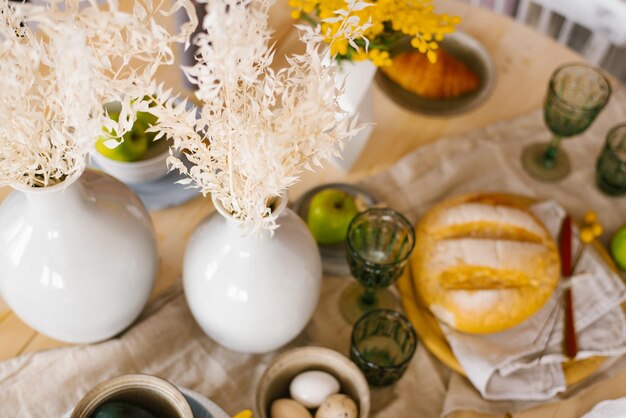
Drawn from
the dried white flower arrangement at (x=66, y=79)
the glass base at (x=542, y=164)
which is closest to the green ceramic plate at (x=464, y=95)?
the glass base at (x=542, y=164)

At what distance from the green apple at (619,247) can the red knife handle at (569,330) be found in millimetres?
123

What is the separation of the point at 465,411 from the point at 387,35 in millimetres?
563

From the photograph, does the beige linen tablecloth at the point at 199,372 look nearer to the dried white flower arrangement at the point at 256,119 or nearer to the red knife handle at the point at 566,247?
the red knife handle at the point at 566,247

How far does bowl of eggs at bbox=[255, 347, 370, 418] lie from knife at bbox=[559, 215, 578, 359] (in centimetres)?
35

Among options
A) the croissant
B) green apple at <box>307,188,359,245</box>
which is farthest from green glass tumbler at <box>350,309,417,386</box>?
the croissant

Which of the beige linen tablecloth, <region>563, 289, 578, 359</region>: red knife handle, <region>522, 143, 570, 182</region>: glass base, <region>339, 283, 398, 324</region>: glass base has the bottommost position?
the beige linen tablecloth

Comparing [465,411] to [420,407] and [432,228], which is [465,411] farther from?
[432,228]

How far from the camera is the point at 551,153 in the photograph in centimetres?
128

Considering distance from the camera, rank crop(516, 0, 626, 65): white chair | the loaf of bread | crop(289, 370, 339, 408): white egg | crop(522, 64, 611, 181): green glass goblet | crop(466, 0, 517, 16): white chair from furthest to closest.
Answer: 1. crop(466, 0, 517, 16): white chair
2. crop(516, 0, 626, 65): white chair
3. crop(522, 64, 611, 181): green glass goblet
4. the loaf of bread
5. crop(289, 370, 339, 408): white egg

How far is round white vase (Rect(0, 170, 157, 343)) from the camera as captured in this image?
830 mm

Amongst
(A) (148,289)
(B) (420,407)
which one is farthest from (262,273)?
(B) (420,407)

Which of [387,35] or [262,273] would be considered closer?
[262,273]

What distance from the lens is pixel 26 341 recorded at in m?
1.01

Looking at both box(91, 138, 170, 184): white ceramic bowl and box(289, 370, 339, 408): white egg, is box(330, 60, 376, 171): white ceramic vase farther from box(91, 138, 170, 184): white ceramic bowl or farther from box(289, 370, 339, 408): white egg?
box(289, 370, 339, 408): white egg
